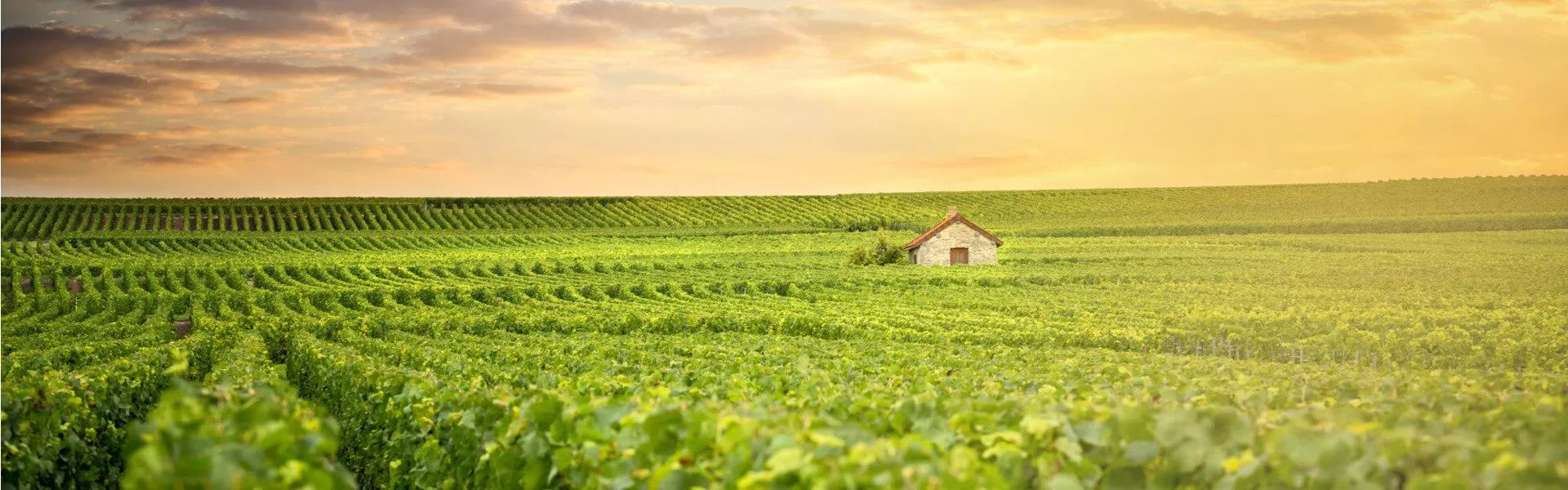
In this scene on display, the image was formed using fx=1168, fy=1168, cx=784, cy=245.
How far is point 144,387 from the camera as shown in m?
17.0

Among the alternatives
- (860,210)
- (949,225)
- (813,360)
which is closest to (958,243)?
(949,225)

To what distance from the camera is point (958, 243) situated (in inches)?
2542

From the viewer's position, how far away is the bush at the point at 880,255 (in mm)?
65750

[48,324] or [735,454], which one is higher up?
[735,454]

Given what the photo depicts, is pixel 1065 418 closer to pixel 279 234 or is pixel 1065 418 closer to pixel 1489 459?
pixel 1489 459

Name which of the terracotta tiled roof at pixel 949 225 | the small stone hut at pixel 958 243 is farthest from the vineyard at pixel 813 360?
the terracotta tiled roof at pixel 949 225

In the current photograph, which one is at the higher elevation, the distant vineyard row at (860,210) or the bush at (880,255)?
the distant vineyard row at (860,210)

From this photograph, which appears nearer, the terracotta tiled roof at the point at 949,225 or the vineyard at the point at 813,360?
the vineyard at the point at 813,360

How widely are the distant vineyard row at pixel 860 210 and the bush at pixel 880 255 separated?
33.0 meters

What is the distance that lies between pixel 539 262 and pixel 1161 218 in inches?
2267

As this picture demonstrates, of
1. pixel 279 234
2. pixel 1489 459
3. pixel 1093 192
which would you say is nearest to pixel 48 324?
pixel 1489 459

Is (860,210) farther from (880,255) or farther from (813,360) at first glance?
(813,360)

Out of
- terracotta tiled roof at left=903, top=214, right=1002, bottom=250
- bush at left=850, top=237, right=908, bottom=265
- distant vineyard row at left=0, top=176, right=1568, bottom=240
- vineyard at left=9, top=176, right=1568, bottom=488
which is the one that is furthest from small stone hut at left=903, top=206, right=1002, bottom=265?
distant vineyard row at left=0, top=176, right=1568, bottom=240

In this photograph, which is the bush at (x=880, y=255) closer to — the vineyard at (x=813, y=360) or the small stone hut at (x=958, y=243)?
the small stone hut at (x=958, y=243)
